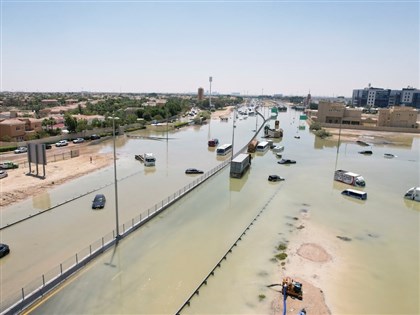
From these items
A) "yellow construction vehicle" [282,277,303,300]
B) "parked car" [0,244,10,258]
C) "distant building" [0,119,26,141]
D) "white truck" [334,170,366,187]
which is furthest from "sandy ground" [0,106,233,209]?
"white truck" [334,170,366,187]

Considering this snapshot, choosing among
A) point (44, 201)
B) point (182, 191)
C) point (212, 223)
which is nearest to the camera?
point (212, 223)

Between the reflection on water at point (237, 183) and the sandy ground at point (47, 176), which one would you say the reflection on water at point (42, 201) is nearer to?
the sandy ground at point (47, 176)

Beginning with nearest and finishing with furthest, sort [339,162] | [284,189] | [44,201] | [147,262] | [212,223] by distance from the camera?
[147,262], [212,223], [44,201], [284,189], [339,162]

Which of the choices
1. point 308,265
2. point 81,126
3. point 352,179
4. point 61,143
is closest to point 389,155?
point 352,179

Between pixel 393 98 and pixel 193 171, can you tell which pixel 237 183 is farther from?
pixel 393 98

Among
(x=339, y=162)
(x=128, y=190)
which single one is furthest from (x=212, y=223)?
(x=339, y=162)

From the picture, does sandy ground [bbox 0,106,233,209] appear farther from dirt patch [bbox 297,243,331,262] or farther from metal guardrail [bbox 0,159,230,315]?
dirt patch [bbox 297,243,331,262]

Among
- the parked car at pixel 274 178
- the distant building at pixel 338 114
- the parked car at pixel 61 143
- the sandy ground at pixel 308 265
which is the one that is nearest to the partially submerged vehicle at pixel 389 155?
the parked car at pixel 274 178

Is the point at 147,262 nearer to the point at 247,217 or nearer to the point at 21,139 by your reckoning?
the point at 247,217
